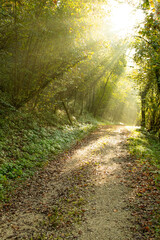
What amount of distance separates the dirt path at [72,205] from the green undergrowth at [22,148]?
457mm

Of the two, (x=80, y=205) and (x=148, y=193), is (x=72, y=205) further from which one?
(x=148, y=193)

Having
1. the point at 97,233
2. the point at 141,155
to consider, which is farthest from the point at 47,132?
the point at 97,233

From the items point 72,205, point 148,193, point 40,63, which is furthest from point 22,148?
point 148,193

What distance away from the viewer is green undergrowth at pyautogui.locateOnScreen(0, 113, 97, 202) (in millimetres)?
6285

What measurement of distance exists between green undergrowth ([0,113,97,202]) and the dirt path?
457 mm

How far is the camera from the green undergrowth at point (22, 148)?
20.6ft

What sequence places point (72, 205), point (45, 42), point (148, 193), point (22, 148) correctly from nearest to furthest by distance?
point (72, 205), point (148, 193), point (22, 148), point (45, 42)

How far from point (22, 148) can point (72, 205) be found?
3.83 meters

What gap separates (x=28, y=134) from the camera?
9477mm

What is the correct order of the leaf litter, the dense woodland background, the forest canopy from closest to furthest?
1. the leaf litter
2. the dense woodland background
3. the forest canopy

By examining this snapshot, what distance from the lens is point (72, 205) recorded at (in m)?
5.46

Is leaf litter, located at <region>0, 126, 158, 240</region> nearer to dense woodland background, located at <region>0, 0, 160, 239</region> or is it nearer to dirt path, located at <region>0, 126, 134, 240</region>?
dirt path, located at <region>0, 126, 134, 240</region>

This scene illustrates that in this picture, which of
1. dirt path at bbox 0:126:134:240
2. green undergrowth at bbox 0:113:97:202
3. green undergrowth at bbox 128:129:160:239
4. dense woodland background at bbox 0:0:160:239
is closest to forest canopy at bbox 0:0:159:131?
dense woodland background at bbox 0:0:160:239

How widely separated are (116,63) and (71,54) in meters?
20.4
